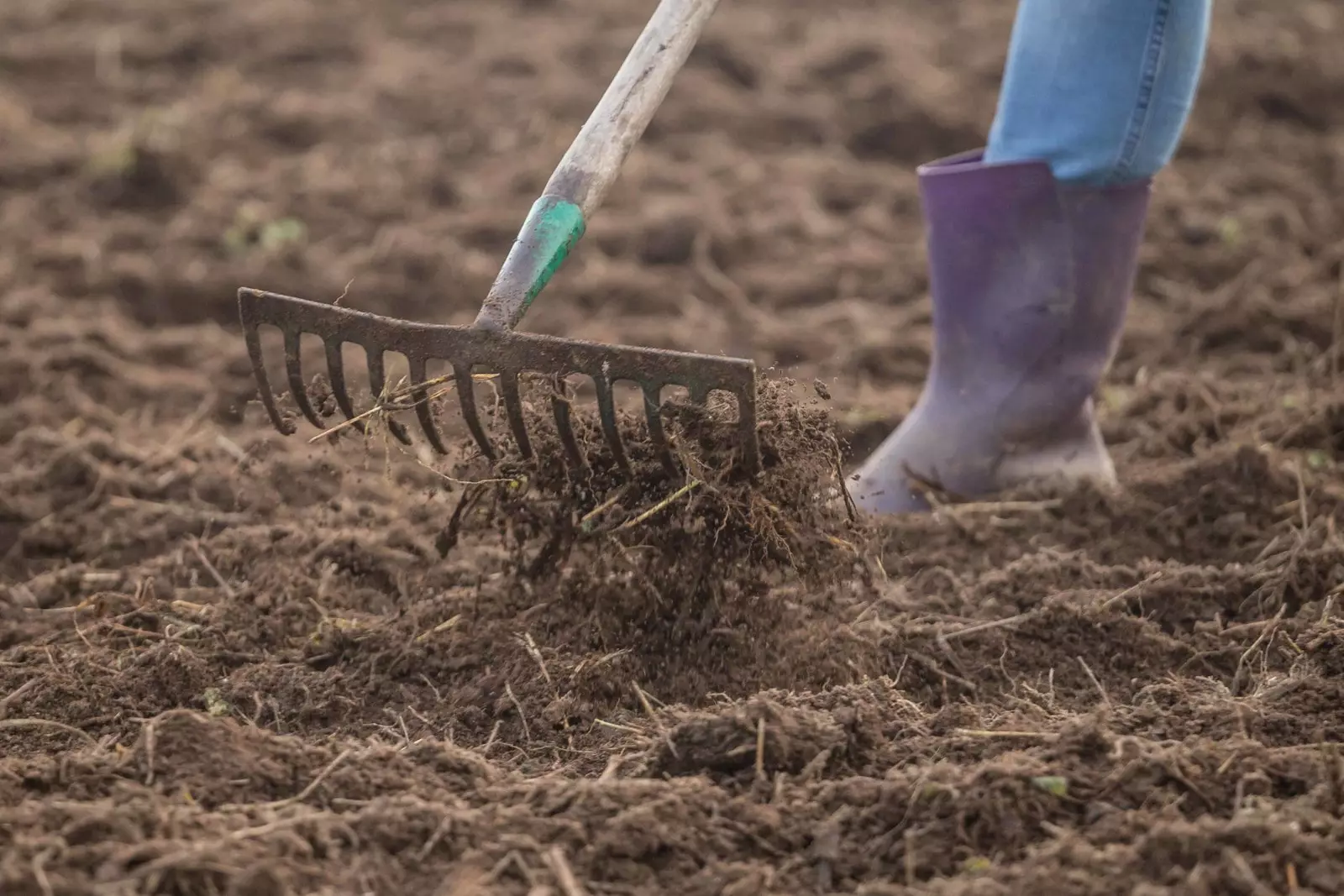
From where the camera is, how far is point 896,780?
1905mm

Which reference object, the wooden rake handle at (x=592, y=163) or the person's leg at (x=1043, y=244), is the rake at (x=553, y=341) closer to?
the wooden rake handle at (x=592, y=163)

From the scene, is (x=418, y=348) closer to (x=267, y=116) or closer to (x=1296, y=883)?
(x=1296, y=883)

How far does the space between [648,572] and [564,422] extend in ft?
0.96

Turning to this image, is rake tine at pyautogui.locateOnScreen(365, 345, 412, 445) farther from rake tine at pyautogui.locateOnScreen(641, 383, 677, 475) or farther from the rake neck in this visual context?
rake tine at pyautogui.locateOnScreen(641, 383, 677, 475)

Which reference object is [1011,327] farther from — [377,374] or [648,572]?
[377,374]

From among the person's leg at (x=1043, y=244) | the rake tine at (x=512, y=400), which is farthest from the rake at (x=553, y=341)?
the person's leg at (x=1043, y=244)

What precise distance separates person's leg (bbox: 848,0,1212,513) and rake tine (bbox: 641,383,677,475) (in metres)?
0.53

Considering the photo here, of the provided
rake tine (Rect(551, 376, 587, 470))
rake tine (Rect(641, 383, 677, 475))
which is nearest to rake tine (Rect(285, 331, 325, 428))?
rake tine (Rect(551, 376, 587, 470))

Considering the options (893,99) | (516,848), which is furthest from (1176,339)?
(516,848)

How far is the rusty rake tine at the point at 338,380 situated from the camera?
2.36 meters

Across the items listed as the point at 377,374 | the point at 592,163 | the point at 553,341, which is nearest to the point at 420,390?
the point at 377,374

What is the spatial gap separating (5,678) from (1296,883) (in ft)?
6.06

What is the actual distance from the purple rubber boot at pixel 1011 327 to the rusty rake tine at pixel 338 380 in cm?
92

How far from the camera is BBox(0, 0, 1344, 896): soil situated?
5.96 feet
